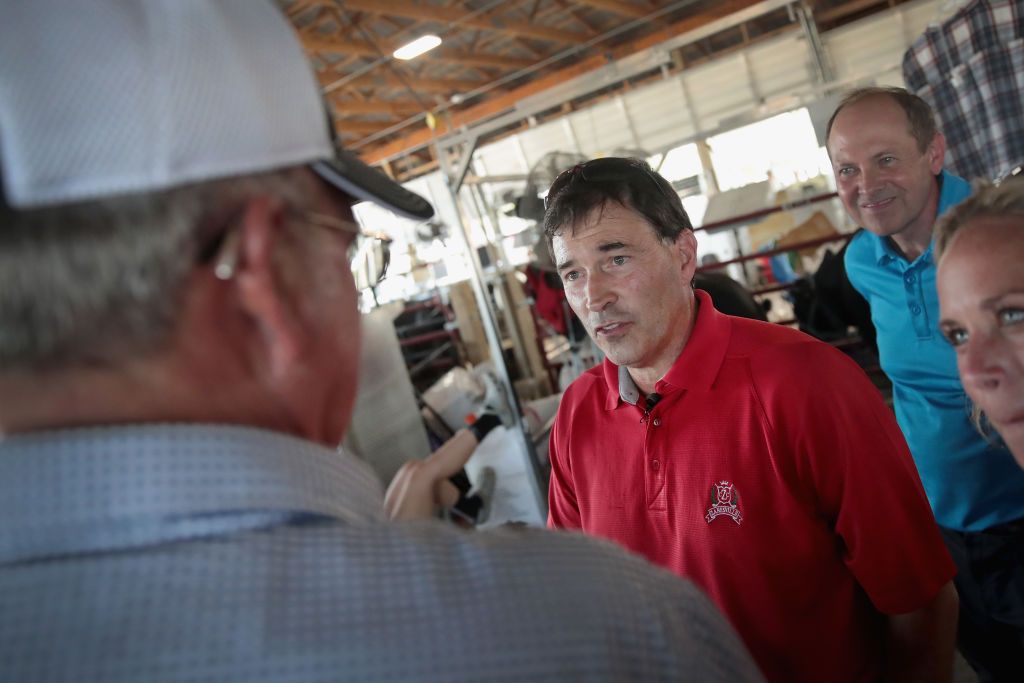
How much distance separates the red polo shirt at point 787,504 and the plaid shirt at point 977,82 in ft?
7.73

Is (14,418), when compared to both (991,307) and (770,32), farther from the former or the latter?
(770,32)

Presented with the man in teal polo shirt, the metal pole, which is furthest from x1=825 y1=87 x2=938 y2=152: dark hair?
the metal pole

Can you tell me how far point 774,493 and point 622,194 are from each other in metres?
0.77

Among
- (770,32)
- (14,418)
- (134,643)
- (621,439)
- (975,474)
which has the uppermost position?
(770,32)

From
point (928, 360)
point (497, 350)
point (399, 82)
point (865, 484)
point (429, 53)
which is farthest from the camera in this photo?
point (399, 82)

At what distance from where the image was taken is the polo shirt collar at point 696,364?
140cm

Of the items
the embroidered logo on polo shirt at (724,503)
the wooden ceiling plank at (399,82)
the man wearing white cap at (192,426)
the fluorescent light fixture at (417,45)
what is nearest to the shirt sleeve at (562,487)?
the embroidered logo on polo shirt at (724,503)

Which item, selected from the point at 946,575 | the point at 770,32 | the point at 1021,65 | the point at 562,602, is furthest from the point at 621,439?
the point at 770,32

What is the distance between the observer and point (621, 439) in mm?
1473

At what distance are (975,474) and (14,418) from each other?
2134 mm

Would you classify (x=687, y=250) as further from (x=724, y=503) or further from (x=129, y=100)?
(x=129, y=100)

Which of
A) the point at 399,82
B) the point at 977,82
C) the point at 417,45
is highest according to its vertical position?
the point at 399,82

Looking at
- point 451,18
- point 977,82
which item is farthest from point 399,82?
point 977,82

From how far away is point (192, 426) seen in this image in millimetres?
481
